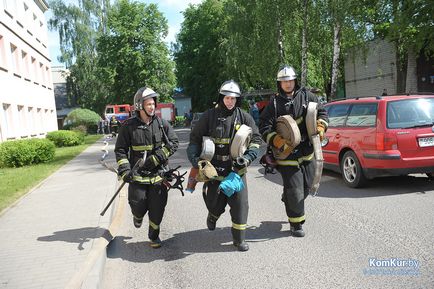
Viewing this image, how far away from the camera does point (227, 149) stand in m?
4.87

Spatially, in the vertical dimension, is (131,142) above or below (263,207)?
above

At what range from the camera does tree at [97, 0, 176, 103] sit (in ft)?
144

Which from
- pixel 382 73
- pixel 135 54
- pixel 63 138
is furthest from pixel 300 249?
pixel 135 54

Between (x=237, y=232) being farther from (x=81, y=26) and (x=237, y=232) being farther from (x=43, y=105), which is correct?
(x=81, y=26)

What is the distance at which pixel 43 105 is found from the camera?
2762 cm

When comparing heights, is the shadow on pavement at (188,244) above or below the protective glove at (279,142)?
below

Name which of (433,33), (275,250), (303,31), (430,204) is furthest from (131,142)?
(303,31)

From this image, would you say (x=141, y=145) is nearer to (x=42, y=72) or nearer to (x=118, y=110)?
(x=42, y=72)

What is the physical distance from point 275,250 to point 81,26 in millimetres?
52685

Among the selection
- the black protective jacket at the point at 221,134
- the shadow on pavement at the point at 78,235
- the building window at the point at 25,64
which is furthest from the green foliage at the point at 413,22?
the building window at the point at 25,64

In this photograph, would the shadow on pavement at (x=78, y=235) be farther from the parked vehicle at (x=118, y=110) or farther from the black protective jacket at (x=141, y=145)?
the parked vehicle at (x=118, y=110)

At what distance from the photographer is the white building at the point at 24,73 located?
19375 millimetres

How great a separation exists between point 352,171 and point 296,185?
10.1 ft

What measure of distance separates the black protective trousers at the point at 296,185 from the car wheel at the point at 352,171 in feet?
8.53
